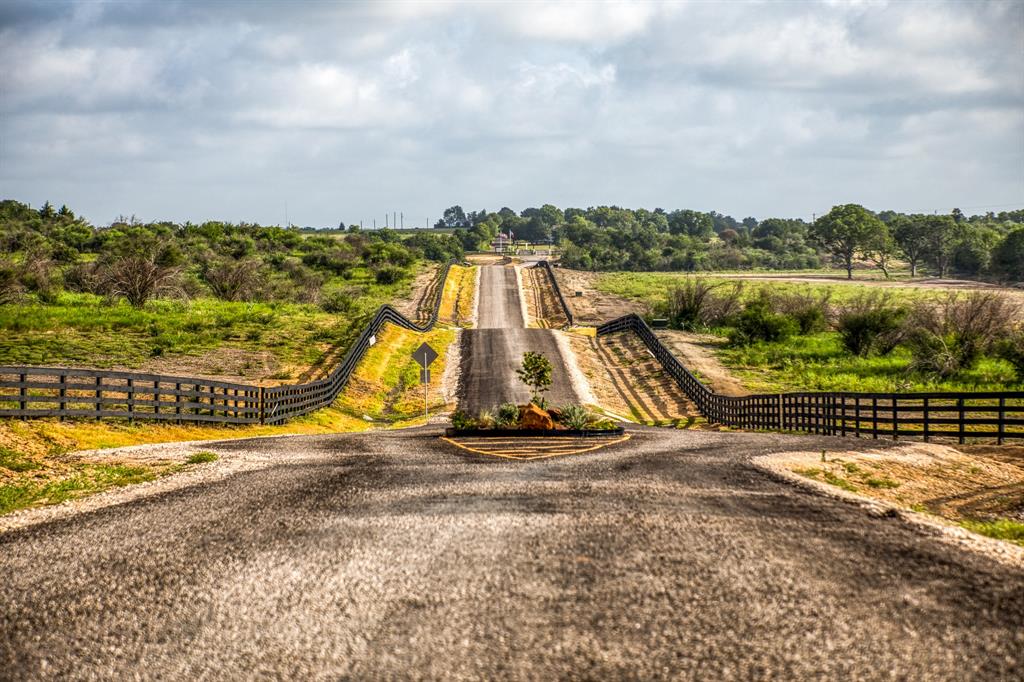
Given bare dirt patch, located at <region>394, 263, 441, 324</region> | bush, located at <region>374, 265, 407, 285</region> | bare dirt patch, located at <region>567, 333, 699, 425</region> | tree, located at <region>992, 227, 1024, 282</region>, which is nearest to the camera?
bare dirt patch, located at <region>567, 333, 699, 425</region>

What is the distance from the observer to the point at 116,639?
8.27 meters

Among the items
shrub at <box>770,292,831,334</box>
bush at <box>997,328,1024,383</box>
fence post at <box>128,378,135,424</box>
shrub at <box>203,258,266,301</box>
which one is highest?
shrub at <box>203,258,266,301</box>

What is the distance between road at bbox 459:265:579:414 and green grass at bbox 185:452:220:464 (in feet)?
58.9

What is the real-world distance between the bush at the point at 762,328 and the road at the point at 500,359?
11.9 metres

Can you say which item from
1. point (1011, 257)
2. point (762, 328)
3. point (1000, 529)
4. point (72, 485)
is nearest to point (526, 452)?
point (72, 485)

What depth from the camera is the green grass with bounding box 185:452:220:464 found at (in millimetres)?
18125

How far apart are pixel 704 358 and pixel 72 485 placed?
40947 millimetres

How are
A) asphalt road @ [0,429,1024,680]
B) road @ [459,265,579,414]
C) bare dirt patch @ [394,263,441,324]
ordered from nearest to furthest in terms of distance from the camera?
asphalt road @ [0,429,1024,680] < road @ [459,265,579,414] < bare dirt patch @ [394,263,441,324]

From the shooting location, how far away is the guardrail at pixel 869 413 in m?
23.0

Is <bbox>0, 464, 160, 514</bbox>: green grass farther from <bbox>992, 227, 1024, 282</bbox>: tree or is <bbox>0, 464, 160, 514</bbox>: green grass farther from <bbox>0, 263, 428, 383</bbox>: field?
<bbox>992, 227, 1024, 282</bbox>: tree

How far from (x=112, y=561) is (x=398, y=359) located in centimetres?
3844

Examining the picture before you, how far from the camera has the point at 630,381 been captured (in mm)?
45844

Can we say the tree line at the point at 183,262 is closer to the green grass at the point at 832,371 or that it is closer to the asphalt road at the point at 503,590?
the green grass at the point at 832,371

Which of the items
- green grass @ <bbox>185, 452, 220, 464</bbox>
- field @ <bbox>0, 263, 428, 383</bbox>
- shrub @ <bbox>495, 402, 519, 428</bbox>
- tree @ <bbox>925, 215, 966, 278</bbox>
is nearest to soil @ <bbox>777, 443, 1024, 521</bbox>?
shrub @ <bbox>495, 402, 519, 428</bbox>
